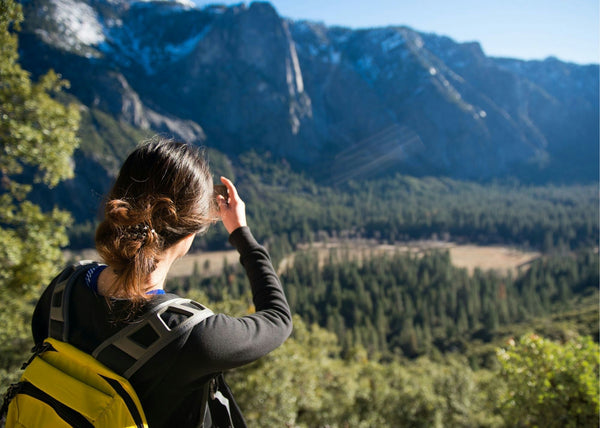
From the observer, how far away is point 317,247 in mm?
127500

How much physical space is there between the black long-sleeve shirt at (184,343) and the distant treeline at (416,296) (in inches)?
2363

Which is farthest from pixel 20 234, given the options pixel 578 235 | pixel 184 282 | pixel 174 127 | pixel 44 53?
pixel 44 53

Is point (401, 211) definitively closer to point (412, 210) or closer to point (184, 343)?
point (412, 210)

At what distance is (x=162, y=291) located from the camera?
1.70 m

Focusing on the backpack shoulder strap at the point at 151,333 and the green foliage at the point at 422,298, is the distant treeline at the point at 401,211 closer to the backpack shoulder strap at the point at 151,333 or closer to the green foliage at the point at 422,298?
the green foliage at the point at 422,298

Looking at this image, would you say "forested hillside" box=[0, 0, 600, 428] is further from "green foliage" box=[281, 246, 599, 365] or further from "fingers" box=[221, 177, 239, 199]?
"fingers" box=[221, 177, 239, 199]

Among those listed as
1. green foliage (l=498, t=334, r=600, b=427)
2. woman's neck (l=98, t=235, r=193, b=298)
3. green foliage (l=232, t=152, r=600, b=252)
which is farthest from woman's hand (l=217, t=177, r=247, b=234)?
green foliage (l=232, t=152, r=600, b=252)

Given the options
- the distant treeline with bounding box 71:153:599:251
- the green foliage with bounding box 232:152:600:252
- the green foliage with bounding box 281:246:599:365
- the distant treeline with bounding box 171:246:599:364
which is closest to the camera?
the green foliage with bounding box 281:246:599:365

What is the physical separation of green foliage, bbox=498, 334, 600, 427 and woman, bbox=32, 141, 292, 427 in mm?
4829

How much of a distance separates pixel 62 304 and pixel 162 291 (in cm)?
47

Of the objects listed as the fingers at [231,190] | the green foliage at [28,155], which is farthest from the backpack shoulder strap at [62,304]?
the green foliage at [28,155]

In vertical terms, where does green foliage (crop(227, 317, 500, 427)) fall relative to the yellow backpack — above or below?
below

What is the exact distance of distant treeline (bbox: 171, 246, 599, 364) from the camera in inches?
2470

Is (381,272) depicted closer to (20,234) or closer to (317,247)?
(317,247)
